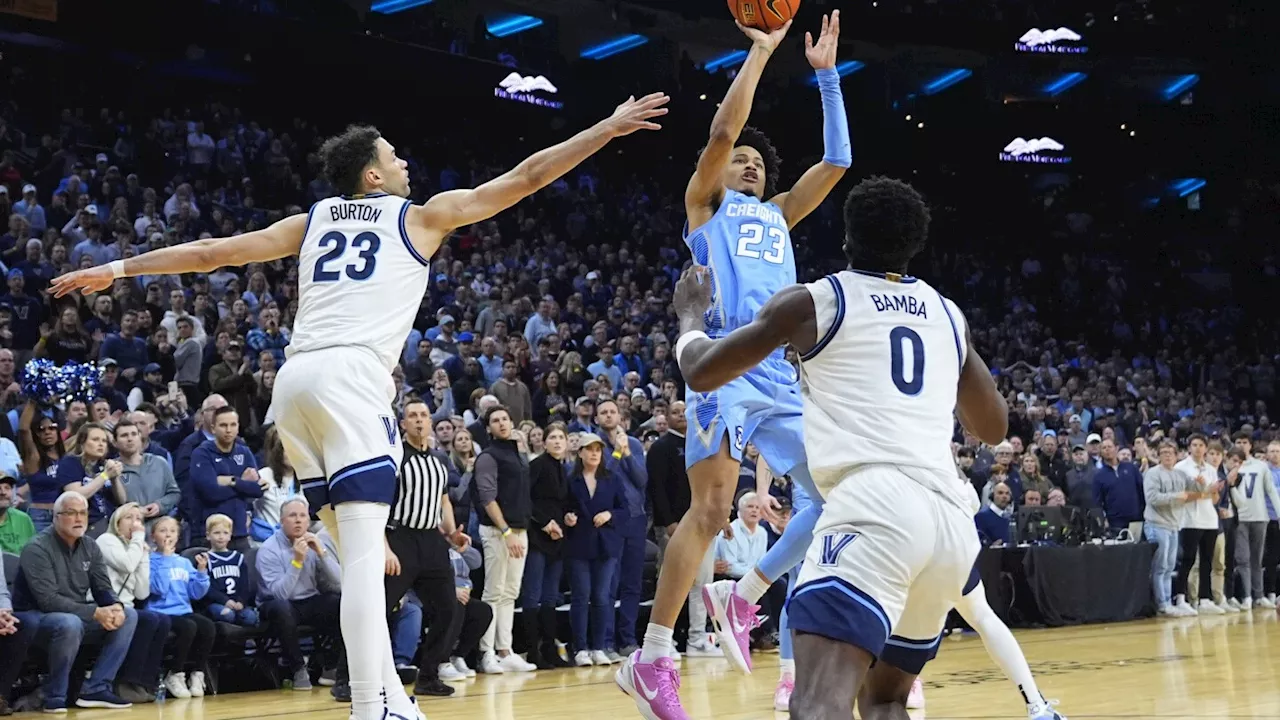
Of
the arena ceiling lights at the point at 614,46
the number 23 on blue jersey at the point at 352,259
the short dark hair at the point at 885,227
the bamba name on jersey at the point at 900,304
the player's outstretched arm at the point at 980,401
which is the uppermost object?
the arena ceiling lights at the point at 614,46

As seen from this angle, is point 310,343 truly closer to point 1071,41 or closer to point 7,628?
point 7,628

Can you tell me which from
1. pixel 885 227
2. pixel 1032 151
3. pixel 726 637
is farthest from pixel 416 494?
pixel 1032 151

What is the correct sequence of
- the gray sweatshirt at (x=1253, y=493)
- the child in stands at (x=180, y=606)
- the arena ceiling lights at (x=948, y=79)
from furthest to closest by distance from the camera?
the arena ceiling lights at (x=948, y=79)
the gray sweatshirt at (x=1253, y=493)
the child in stands at (x=180, y=606)

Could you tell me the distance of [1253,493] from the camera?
59.4 ft

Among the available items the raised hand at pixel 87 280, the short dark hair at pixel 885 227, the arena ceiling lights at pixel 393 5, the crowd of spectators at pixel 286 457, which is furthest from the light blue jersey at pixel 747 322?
the arena ceiling lights at pixel 393 5

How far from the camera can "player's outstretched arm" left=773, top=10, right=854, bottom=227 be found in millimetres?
6570

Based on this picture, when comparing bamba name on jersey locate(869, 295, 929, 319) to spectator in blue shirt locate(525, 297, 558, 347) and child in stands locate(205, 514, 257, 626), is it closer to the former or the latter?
child in stands locate(205, 514, 257, 626)

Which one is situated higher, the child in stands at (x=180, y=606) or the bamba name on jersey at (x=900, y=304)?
the bamba name on jersey at (x=900, y=304)

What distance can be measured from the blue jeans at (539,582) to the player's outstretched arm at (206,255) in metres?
6.47

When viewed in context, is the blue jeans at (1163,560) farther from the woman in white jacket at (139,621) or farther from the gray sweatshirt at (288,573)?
the woman in white jacket at (139,621)

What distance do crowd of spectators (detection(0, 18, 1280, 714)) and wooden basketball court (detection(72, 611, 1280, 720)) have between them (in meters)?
0.60

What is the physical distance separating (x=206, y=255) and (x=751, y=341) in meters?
2.74

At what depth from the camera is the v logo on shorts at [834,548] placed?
402 centimetres

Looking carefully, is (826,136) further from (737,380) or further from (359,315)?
(359,315)
